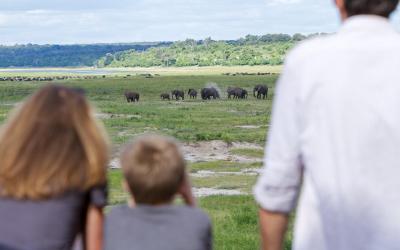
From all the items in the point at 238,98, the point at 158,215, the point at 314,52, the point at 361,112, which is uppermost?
the point at 314,52

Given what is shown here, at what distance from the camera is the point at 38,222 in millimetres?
2965

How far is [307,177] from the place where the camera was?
105 inches

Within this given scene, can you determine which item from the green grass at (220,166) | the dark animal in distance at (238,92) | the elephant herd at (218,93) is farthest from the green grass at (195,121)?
the green grass at (220,166)

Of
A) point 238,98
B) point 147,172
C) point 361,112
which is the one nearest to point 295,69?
point 361,112

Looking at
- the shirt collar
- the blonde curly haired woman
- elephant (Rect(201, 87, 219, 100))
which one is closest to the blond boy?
the blonde curly haired woman

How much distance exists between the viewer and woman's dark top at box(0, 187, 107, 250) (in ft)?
9.70

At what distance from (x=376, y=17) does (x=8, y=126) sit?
1282mm

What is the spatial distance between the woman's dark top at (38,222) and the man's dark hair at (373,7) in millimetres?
1077

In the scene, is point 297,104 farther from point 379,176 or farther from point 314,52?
point 379,176

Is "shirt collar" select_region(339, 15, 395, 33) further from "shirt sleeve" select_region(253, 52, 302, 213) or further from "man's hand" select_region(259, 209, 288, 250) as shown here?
"man's hand" select_region(259, 209, 288, 250)

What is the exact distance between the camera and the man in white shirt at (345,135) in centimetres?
254

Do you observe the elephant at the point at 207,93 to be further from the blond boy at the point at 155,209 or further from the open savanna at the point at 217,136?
the blond boy at the point at 155,209

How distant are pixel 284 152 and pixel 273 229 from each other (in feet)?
0.86

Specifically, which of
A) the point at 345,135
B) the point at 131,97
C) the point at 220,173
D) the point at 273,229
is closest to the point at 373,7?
the point at 345,135
